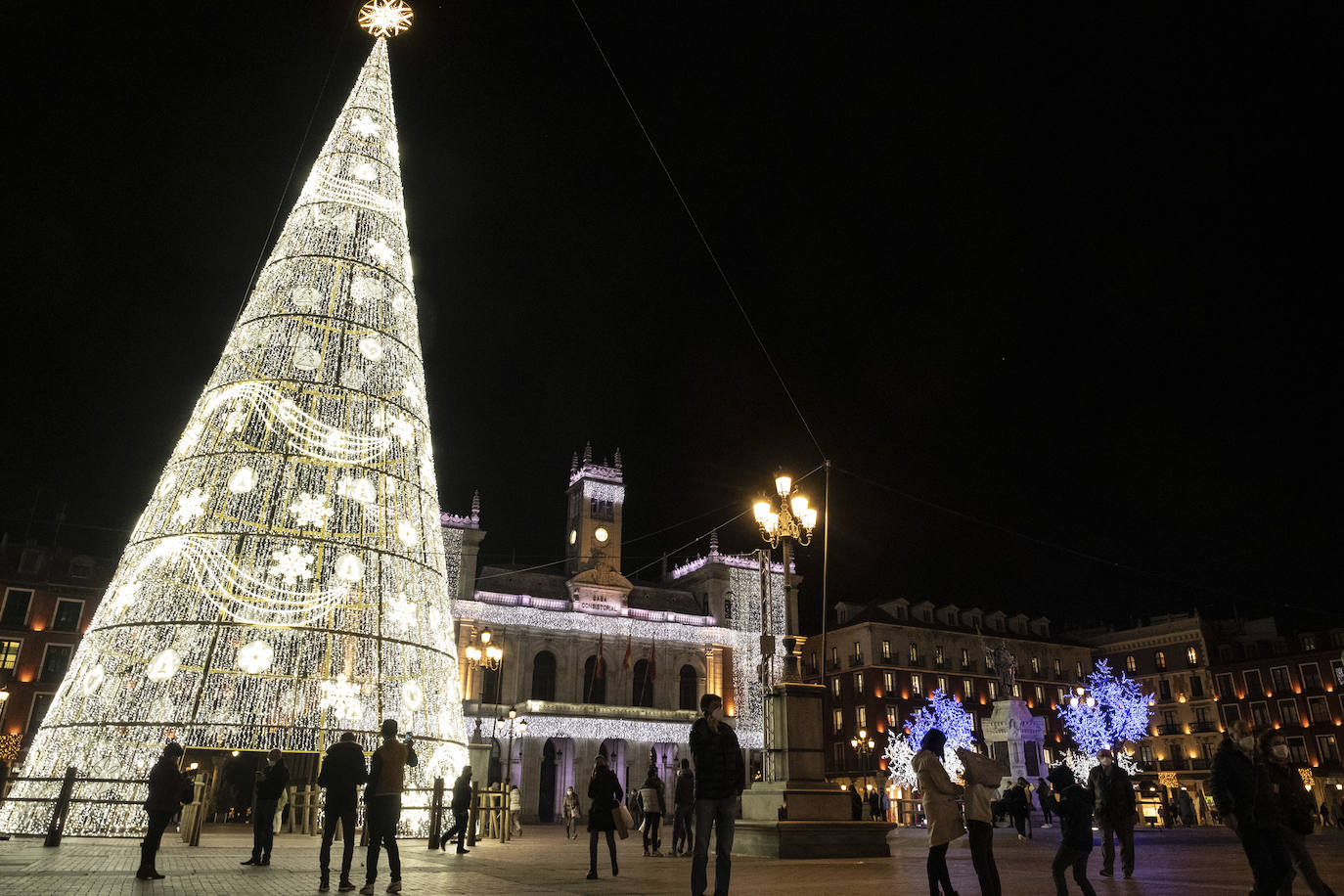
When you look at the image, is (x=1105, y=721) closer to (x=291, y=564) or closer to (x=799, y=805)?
Answer: (x=799, y=805)

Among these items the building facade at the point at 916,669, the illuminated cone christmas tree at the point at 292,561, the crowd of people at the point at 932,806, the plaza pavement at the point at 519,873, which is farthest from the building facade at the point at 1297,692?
the illuminated cone christmas tree at the point at 292,561

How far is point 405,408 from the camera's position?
12930 mm

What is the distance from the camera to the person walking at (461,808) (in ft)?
37.4

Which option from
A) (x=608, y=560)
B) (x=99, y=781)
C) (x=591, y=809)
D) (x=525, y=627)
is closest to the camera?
(x=591, y=809)

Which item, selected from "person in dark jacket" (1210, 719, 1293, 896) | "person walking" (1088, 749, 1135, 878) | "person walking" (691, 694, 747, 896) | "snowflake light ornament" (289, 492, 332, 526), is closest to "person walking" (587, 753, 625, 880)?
"person walking" (691, 694, 747, 896)

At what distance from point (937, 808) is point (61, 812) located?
10477 mm

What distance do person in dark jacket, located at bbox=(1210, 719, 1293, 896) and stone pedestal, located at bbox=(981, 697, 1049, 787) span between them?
24.4 metres

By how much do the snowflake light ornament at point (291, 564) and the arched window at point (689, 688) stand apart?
4212cm

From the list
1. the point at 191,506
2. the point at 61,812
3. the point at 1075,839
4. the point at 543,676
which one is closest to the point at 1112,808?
the point at 1075,839

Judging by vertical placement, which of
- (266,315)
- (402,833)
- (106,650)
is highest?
(266,315)

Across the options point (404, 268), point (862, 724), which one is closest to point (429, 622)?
point (404, 268)

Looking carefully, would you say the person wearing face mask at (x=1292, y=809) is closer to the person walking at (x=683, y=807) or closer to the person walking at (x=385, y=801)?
the person walking at (x=385, y=801)

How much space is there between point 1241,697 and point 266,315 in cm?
6171

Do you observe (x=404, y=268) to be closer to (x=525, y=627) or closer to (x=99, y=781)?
(x=99, y=781)
